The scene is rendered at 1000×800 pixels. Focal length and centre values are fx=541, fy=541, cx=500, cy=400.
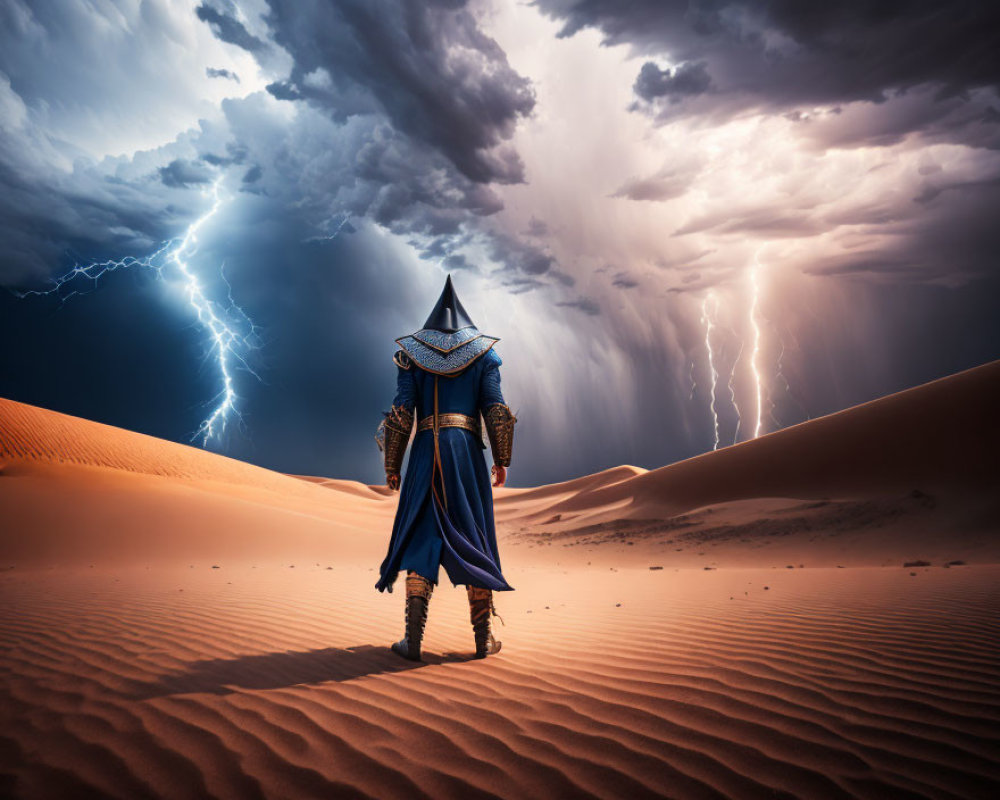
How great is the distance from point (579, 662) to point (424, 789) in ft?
5.80


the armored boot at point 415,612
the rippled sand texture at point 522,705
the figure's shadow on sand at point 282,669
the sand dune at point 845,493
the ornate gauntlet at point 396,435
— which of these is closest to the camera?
the rippled sand texture at point 522,705

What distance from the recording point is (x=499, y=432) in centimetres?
453

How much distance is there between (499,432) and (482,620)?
4.80 feet

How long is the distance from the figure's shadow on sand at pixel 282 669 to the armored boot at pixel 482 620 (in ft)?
0.49

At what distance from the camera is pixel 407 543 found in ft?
13.5

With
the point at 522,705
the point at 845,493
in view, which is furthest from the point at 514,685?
the point at 845,493

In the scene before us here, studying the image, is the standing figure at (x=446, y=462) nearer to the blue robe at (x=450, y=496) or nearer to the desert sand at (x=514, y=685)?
the blue robe at (x=450, y=496)

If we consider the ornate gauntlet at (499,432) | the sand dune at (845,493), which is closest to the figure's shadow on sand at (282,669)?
the ornate gauntlet at (499,432)

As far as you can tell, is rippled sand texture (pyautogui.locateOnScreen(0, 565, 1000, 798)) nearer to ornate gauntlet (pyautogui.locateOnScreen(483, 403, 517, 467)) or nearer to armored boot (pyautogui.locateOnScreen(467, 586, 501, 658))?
armored boot (pyautogui.locateOnScreen(467, 586, 501, 658))

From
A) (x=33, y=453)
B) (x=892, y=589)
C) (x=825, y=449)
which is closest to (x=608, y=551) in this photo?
(x=825, y=449)

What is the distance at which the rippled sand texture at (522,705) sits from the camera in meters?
2.19

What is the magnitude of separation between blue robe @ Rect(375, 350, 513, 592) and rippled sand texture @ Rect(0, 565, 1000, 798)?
2.16 ft

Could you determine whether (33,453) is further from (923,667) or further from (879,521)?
(879,521)

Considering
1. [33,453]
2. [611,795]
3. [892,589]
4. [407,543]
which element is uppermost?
[33,453]
